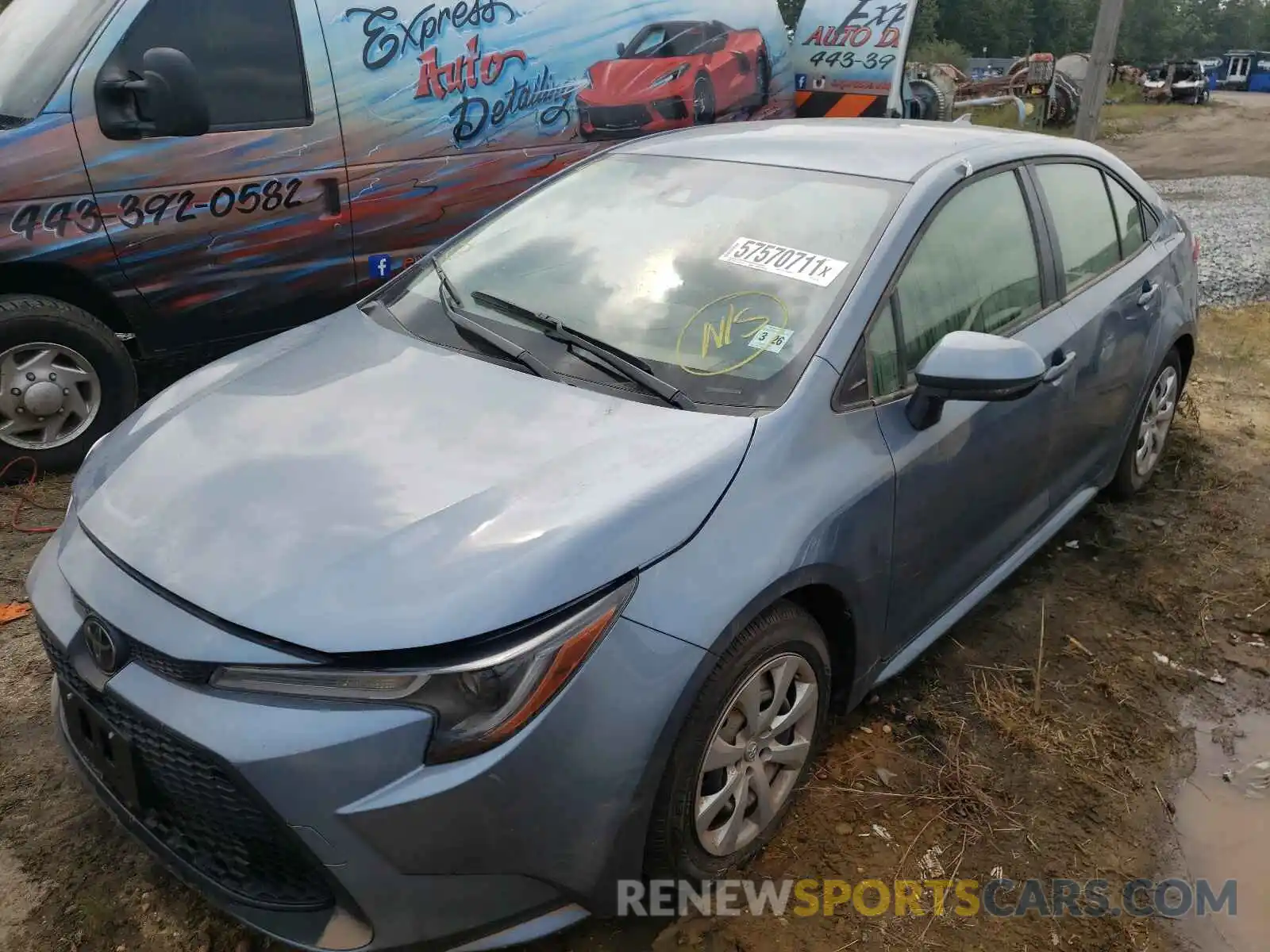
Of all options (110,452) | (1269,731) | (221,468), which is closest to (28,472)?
(110,452)

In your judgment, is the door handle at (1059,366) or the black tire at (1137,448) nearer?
the door handle at (1059,366)

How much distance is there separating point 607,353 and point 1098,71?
23.4 feet

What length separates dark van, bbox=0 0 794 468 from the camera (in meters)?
3.85

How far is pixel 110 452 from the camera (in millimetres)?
2334

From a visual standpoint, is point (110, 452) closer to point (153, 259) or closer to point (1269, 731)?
point (153, 259)

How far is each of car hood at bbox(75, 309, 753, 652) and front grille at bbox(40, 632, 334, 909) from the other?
0.27 meters

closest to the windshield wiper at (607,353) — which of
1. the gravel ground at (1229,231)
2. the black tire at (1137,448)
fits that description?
the black tire at (1137,448)

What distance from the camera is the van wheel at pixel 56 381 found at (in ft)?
12.8

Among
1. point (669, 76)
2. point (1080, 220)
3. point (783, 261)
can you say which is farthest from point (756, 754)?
point (669, 76)

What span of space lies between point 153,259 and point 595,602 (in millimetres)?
3292

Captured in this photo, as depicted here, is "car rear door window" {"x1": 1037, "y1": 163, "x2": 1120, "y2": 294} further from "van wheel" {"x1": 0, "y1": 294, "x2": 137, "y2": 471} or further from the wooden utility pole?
the wooden utility pole

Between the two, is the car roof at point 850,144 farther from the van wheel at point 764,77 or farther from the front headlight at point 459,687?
the van wheel at point 764,77

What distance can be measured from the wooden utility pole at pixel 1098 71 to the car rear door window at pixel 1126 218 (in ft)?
14.1

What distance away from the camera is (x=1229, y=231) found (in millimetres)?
9852
